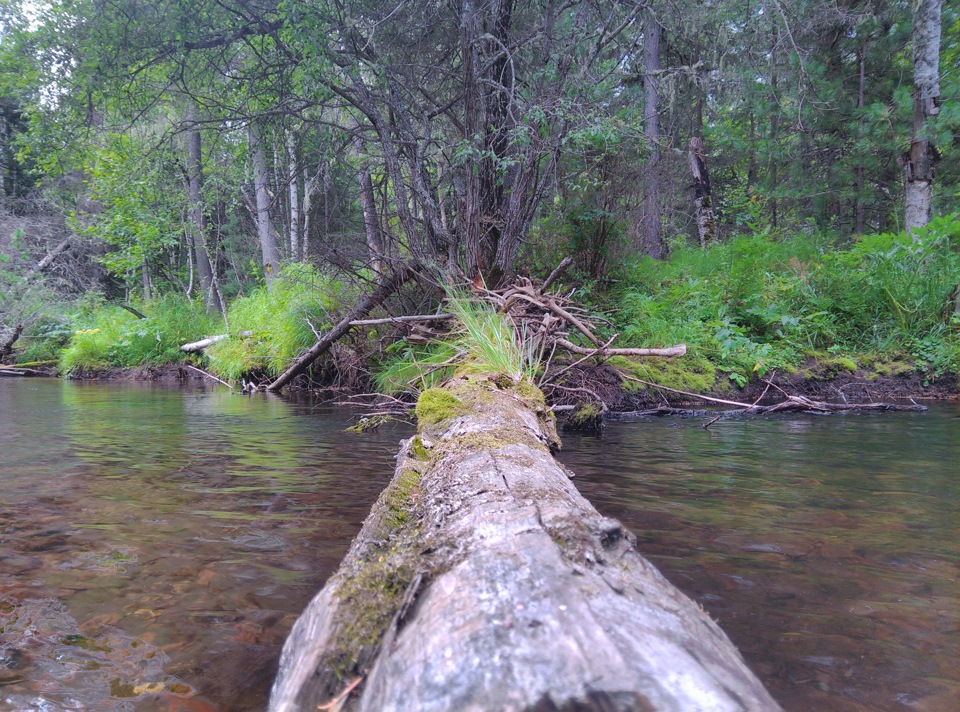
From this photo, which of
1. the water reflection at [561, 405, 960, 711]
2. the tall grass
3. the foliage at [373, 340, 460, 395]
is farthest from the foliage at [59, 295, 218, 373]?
the water reflection at [561, 405, 960, 711]

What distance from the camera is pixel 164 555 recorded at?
2311mm

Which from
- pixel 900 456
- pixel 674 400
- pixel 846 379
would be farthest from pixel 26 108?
pixel 846 379

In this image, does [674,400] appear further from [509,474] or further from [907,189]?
[907,189]

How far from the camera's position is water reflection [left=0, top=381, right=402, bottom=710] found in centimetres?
153

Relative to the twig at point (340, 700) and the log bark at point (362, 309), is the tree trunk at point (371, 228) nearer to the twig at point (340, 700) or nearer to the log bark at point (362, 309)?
the log bark at point (362, 309)

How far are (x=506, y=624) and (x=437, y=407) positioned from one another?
2.50 meters

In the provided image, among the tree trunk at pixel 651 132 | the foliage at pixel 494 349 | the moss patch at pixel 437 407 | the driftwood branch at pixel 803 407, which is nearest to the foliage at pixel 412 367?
the foliage at pixel 494 349

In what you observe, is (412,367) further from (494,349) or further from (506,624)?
(506,624)

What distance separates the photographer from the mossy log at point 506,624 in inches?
34.0

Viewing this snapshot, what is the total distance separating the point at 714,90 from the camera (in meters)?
11.5

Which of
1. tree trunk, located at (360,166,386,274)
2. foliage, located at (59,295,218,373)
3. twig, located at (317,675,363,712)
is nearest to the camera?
twig, located at (317,675,363,712)

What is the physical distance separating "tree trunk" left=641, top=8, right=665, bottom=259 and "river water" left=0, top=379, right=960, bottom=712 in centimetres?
471

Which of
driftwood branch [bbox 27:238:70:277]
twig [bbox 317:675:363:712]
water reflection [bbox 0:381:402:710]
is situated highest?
driftwood branch [bbox 27:238:70:277]

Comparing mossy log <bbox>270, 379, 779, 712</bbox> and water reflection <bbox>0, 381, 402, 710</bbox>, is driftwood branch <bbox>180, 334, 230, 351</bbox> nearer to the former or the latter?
water reflection <bbox>0, 381, 402, 710</bbox>
